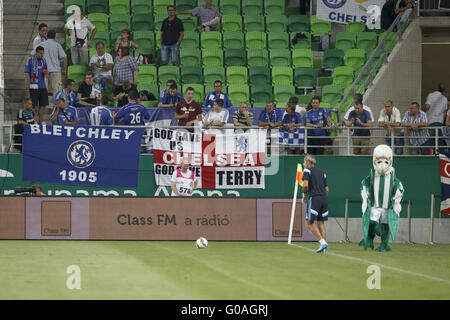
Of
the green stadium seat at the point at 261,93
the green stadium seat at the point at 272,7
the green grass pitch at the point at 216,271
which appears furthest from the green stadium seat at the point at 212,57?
the green grass pitch at the point at 216,271

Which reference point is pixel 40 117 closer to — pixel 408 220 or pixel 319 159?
pixel 319 159

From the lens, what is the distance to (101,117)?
21109 mm

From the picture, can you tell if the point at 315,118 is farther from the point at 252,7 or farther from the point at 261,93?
the point at 252,7

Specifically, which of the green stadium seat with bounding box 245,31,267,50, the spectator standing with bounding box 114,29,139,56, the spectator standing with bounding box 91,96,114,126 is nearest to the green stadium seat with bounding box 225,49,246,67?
the green stadium seat with bounding box 245,31,267,50

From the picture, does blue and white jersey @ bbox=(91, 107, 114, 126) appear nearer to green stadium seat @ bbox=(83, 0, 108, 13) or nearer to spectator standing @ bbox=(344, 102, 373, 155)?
spectator standing @ bbox=(344, 102, 373, 155)

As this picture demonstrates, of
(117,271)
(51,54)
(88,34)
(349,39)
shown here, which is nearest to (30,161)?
(51,54)

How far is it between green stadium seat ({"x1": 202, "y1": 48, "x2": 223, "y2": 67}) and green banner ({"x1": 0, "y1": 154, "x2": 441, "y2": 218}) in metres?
5.83

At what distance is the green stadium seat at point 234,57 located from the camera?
26.5 meters

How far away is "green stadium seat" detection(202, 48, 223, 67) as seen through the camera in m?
26.2

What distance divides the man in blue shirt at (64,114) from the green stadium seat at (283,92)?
6.26 meters

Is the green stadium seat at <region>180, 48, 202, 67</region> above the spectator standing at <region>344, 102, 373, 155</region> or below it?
above

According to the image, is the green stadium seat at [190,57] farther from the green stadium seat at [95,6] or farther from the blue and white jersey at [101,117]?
the blue and white jersey at [101,117]

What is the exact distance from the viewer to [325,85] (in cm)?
2555

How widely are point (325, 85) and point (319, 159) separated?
459cm
